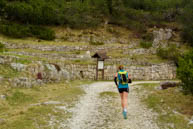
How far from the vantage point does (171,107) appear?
31.9ft

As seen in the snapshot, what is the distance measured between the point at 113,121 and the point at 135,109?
253 centimetres

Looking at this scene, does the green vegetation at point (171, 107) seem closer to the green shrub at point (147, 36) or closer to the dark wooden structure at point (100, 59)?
the dark wooden structure at point (100, 59)

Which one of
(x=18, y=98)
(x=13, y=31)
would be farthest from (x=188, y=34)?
(x=18, y=98)

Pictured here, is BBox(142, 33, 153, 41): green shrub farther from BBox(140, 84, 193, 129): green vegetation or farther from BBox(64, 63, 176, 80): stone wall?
BBox(140, 84, 193, 129): green vegetation

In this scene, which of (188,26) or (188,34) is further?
(188,26)

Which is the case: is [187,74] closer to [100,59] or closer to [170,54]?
[100,59]

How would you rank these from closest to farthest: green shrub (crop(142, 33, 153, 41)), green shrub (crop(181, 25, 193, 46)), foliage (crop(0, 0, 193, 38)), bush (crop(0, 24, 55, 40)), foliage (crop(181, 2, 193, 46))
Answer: bush (crop(0, 24, 55, 40)) → green shrub (crop(181, 25, 193, 46)) → foliage (crop(181, 2, 193, 46)) → foliage (crop(0, 0, 193, 38)) → green shrub (crop(142, 33, 153, 41))

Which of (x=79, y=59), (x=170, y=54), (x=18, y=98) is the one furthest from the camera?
(x=170, y=54)

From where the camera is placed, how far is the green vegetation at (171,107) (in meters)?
7.73

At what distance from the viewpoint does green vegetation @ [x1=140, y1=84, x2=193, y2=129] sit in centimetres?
773

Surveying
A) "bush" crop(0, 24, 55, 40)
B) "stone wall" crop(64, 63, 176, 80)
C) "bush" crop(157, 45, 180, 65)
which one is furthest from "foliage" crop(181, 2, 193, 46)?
"bush" crop(0, 24, 55, 40)

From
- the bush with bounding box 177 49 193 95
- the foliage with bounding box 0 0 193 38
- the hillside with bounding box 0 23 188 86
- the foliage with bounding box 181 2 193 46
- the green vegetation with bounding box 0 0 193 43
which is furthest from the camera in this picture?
the foliage with bounding box 0 0 193 38

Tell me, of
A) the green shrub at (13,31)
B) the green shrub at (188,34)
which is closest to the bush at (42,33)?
the green shrub at (13,31)

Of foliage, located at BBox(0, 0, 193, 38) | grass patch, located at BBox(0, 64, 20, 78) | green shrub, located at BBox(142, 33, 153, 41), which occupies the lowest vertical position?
grass patch, located at BBox(0, 64, 20, 78)
